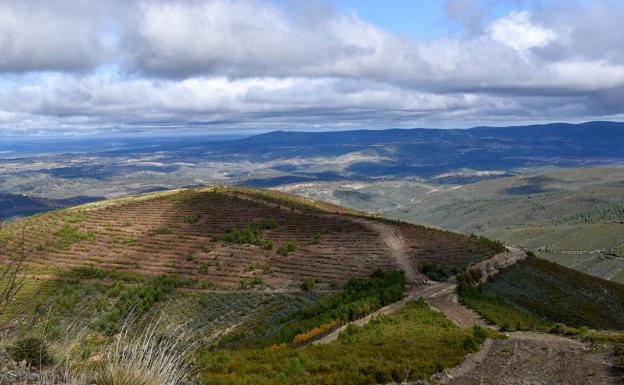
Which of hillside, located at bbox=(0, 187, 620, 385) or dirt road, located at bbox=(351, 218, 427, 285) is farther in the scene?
dirt road, located at bbox=(351, 218, 427, 285)

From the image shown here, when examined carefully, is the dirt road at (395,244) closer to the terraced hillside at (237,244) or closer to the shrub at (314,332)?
the terraced hillside at (237,244)

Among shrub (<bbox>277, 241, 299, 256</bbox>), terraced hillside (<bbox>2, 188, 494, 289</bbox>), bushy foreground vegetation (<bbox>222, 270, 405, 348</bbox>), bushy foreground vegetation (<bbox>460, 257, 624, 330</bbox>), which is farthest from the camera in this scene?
shrub (<bbox>277, 241, 299, 256</bbox>)

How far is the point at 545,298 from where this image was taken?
38.1 m

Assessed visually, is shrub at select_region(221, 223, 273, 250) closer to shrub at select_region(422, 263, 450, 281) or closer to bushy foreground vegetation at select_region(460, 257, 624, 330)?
shrub at select_region(422, 263, 450, 281)

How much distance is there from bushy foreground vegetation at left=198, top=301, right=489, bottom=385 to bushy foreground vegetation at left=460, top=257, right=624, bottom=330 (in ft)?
26.4

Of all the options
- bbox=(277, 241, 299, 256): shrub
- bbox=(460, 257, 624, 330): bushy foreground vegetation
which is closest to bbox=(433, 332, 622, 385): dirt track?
bbox=(460, 257, 624, 330): bushy foreground vegetation

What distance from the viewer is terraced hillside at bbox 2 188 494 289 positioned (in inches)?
1609

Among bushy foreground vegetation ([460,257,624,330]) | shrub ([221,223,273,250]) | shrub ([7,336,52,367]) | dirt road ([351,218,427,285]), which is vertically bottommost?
bushy foreground vegetation ([460,257,624,330])

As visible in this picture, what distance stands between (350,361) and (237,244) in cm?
3439

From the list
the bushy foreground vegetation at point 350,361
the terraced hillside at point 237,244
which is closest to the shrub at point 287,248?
the terraced hillside at point 237,244

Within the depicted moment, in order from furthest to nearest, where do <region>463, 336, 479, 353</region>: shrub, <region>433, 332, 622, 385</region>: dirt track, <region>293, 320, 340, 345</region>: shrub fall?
1. <region>293, 320, 340, 345</region>: shrub
2. <region>463, 336, 479, 353</region>: shrub
3. <region>433, 332, 622, 385</region>: dirt track

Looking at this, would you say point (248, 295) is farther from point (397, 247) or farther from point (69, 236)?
point (69, 236)

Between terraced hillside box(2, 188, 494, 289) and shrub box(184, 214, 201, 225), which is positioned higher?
shrub box(184, 214, 201, 225)

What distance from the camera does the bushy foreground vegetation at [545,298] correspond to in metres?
30.4
